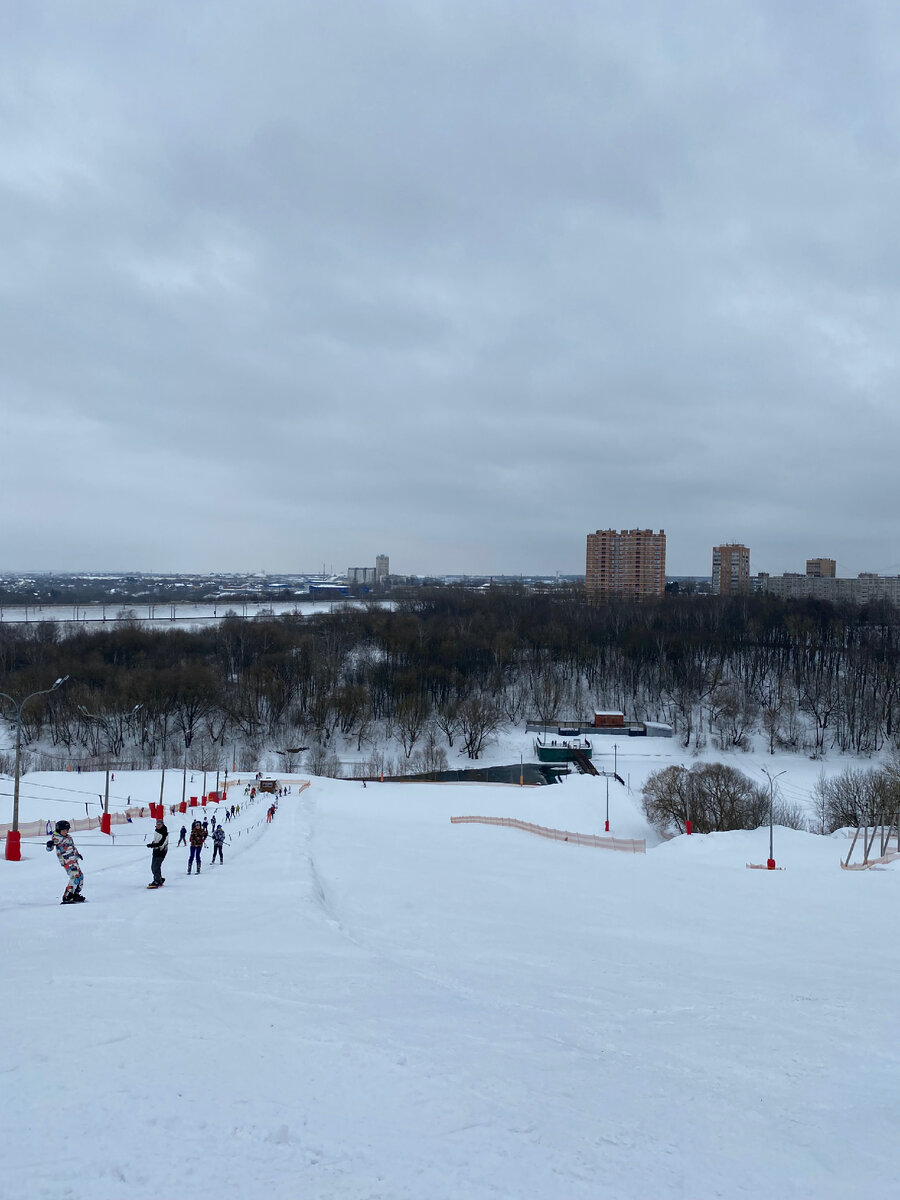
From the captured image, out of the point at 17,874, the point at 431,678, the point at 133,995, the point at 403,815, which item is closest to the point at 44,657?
the point at 431,678

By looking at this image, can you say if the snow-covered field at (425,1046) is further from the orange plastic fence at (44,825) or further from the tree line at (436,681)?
the tree line at (436,681)

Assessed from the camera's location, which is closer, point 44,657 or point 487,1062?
point 487,1062

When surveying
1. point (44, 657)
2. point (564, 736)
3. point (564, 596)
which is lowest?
point (564, 736)

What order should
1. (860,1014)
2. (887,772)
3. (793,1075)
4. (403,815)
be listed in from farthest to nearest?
(887,772) → (403,815) → (860,1014) → (793,1075)

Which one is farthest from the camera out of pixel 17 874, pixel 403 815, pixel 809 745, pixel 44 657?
pixel 44 657

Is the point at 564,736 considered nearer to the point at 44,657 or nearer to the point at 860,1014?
the point at 44,657

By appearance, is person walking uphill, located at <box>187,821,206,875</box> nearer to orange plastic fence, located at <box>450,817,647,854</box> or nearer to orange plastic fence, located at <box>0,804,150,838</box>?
orange plastic fence, located at <box>0,804,150,838</box>

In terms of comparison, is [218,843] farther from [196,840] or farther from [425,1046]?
[425,1046]
